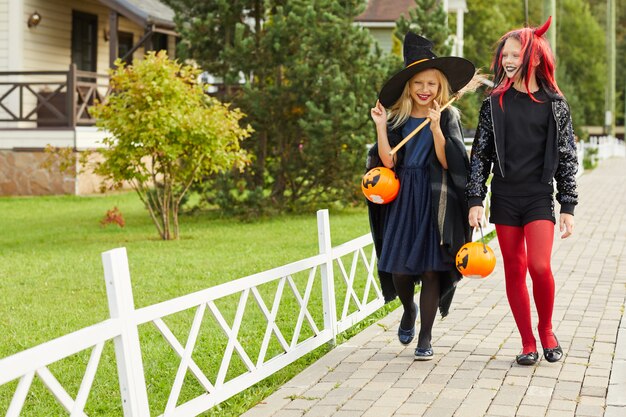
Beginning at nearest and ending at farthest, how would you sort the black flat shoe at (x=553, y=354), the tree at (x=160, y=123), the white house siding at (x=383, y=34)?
the black flat shoe at (x=553, y=354) < the tree at (x=160, y=123) < the white house siding at (x=383, y=34)

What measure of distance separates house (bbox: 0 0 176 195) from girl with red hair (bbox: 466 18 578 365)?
14.1 meters

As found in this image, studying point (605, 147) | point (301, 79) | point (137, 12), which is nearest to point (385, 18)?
point (605, 147)

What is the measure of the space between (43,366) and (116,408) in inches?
78.3

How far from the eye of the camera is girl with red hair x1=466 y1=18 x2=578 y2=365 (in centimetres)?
621

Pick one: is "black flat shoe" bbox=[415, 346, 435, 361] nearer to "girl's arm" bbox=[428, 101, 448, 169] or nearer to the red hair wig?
"girl's arm" bbox=[428, 101, 448, 169]

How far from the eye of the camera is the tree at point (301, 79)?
16.1 meters

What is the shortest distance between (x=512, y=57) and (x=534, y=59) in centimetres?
13

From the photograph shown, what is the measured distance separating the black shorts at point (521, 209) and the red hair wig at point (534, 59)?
56 cm

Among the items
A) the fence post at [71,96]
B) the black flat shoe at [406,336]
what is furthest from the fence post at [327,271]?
the fence post at [71,96]

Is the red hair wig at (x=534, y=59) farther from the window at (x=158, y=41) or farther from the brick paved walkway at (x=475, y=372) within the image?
the window at (x=158, y=41)

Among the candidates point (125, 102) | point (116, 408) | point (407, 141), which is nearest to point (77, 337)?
point (116, 408)

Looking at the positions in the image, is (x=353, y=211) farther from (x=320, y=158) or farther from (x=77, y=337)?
(x=77, y=337)

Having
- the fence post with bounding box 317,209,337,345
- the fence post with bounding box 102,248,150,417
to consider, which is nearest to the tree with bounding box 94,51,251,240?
the fence post with bounding box 317,209,337,345

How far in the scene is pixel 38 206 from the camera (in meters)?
19.3
